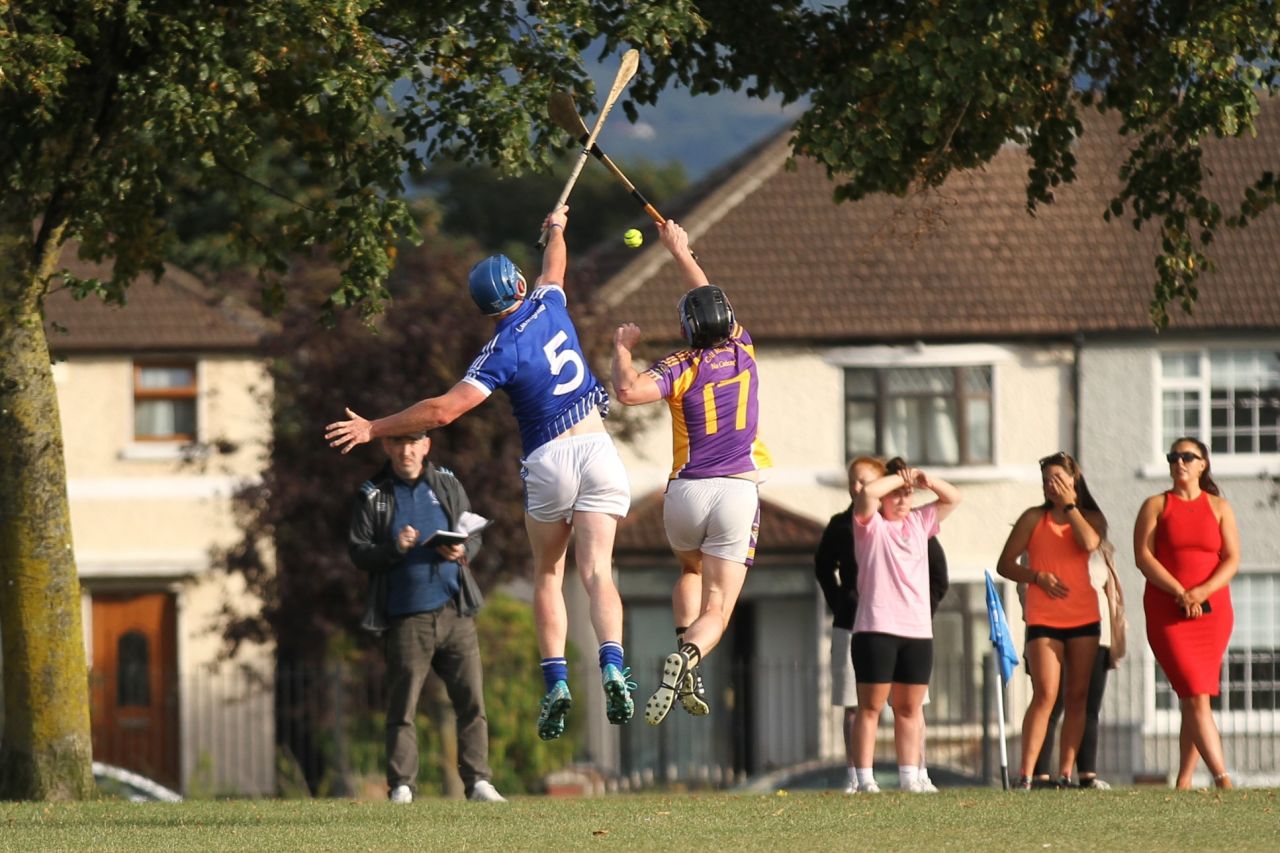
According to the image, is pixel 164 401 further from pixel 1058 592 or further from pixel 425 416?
pixel 425 416

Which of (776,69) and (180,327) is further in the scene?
(180,327)

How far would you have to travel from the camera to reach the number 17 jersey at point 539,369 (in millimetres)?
11031

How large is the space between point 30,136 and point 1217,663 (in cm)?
800

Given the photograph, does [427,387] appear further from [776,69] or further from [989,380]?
[776,69]

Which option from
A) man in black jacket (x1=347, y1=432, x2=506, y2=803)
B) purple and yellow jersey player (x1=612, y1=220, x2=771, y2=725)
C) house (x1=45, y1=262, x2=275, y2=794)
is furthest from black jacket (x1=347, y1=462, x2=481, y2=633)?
house (x1=45, y1=262, x2=275, y2=794)

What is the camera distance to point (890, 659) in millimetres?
13727

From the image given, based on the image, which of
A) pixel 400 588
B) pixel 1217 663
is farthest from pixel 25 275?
pixel 1217 663

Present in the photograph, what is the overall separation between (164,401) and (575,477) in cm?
2610

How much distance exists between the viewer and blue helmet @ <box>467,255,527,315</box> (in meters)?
11.1

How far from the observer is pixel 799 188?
35375mm

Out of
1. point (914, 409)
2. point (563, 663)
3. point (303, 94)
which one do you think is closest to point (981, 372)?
point (914, 409)

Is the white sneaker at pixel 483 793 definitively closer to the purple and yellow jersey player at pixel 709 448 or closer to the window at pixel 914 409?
the purple and yellow jersey player at pixel 709 448

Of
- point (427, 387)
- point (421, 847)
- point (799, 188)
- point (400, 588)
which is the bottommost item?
point (421, 847)

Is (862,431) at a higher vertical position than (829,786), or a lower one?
higher
